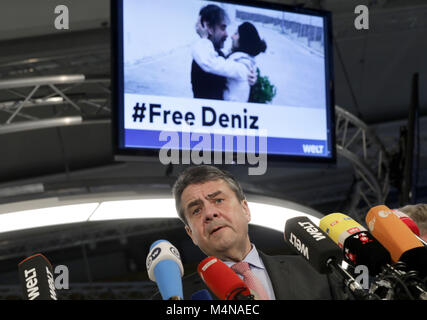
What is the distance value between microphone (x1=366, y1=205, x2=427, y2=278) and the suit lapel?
1.15 ft

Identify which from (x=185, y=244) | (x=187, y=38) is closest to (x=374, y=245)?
(x=187, y=38)

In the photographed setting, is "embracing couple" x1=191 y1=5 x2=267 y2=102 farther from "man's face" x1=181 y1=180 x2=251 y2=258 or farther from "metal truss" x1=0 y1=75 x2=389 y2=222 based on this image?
"metal truss" x1=0 y1=75 x2=389 y2=222

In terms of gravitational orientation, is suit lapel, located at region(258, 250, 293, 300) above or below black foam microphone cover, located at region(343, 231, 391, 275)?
below

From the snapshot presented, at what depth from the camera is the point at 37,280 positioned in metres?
1.34

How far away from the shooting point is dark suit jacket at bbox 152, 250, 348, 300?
1.82m

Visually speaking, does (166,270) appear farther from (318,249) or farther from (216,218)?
(216,218)

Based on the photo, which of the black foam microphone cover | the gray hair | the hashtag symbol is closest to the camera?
the black foam microphone cover

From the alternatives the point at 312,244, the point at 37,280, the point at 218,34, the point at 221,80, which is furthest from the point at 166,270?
the point at 218,34

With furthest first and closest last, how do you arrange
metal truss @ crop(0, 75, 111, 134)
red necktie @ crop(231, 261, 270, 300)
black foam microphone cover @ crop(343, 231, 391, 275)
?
metal truss @ crop(0, 75, 111, 134) < red necktie @ crop(231, 261, 270, 300) < black foam microphone cover @ crop(343, 231, 391, 275)

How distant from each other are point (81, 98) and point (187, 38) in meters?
3.10

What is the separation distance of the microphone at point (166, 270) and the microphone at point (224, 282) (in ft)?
0.21

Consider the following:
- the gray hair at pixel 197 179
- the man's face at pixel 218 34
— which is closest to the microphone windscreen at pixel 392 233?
the gray hair at pixel 197 179

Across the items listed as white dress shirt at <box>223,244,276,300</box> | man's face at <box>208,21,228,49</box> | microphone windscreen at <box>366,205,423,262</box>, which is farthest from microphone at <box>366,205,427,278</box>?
man's face at <box>208,21,228,49</box>

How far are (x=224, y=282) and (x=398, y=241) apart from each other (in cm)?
45
